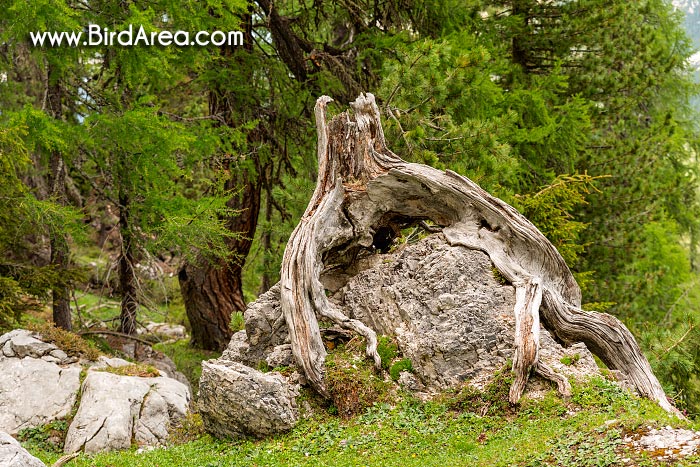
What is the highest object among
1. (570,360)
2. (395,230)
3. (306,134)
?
(306,134)

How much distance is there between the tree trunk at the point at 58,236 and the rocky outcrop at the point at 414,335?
190 inches

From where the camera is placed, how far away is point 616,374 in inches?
375

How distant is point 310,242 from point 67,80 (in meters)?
7.48

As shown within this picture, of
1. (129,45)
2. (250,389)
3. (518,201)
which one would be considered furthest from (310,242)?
(129,45)

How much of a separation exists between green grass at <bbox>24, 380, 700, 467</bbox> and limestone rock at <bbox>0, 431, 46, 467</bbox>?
7.31ft

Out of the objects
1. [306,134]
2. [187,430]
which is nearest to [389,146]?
[306,134]

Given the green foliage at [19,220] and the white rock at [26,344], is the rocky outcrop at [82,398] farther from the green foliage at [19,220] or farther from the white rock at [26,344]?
the green foliage at [19,220]

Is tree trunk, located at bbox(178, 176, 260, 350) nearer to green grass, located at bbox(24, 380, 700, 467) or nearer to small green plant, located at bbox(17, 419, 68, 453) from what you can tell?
small green plant, located at bbox(17, 419, 68, 453)

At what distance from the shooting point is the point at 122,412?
11.2 m

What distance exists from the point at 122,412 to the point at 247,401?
9.96 ft

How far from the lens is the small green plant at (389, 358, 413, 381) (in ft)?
31.6

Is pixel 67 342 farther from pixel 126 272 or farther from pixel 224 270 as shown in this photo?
pixel 224 270

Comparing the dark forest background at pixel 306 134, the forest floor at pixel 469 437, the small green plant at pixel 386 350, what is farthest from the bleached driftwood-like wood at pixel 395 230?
the dark forest background at pixel 306 134

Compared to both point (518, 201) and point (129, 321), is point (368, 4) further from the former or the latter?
point (129, 321)
